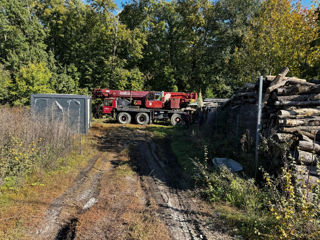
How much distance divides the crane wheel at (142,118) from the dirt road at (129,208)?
32.9 ft

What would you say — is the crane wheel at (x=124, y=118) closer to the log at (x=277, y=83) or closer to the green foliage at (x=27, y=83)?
the green foliage at (x=27, y=83)

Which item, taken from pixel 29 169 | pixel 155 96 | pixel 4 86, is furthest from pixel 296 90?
pixel 4 86

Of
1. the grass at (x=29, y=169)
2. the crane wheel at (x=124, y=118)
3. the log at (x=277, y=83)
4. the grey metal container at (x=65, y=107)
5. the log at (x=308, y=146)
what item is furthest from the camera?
the crane wheel at (x=124, y=118)

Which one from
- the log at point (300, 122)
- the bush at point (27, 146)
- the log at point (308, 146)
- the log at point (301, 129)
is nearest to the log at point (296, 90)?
the log at point (300, 122)

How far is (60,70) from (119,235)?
74.8ft

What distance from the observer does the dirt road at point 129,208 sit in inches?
134

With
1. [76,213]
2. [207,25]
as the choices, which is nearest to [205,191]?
[76,213]

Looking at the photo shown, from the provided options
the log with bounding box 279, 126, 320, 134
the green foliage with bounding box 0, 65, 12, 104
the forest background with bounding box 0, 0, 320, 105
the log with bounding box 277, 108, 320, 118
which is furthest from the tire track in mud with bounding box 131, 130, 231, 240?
the green foliage with bounding box 0, 65, 12, 104

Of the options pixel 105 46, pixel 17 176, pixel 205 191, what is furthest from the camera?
pixel 105 46

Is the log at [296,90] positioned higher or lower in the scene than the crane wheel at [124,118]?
higher

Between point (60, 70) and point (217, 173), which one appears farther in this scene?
point (60, 70)

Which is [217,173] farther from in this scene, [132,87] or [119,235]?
[132,87]

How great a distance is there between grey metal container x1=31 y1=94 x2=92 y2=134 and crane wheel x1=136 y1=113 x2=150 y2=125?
6616mm

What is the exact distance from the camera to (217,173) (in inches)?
212
